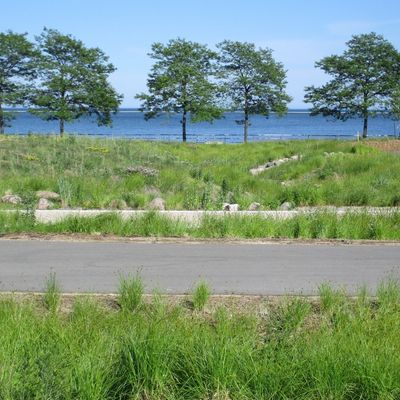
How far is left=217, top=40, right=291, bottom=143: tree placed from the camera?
6250 cm

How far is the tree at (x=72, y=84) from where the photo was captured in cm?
5531

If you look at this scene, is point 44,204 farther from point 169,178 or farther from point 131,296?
point 131,296

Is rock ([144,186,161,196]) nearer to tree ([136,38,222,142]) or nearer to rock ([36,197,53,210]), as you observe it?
rock ([36,197,53,210])

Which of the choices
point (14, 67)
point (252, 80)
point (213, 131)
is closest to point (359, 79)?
point (252, 80)

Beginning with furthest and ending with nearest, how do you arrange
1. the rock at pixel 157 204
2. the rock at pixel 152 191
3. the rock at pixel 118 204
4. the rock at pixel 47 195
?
the rock at pixel 152 191 < the rock at pixel 47 195 < the rock at pixel 118 204 < the rock at pixel 157 204

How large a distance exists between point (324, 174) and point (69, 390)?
19160 mm

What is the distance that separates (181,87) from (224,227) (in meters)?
47.7

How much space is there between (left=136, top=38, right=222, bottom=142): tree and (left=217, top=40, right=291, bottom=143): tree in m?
4.21

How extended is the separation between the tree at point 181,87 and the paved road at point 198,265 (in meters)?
47.1

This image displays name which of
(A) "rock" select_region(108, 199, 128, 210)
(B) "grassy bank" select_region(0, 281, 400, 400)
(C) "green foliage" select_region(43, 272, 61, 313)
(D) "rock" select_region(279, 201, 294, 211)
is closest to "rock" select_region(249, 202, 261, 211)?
(D) "rock" select_region(279, 201, 294, 211)

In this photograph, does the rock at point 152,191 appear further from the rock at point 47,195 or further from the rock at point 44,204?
the rock at point 44,204

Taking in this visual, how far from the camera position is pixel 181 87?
189 ft

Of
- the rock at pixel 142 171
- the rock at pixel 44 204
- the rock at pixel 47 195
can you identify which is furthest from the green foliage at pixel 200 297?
the rock at pixel 142 171

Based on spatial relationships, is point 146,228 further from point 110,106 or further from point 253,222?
point 110,106
